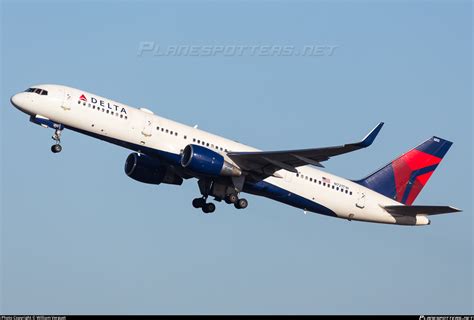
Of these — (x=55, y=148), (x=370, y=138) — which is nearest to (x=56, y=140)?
(x=55, y=148)

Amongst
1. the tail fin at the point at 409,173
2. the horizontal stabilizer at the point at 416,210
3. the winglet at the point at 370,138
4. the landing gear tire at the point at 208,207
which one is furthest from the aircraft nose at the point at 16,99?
the horizontal stabilizer at the point at 416,210

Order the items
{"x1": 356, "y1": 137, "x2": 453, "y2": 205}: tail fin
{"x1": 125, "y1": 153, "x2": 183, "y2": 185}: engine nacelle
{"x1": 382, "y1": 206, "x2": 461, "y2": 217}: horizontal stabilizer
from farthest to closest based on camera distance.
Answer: {"x1": 356, "y1": 137, "x2": 453, "y2": 205}: tail fin
{"x1": 125, "y1": 153, "x2": 183, "y2": 185}: engine nacelle
{"x1": 382, "y1": 206, "x2": 461, "y2": 217}: horizontal stabilizer

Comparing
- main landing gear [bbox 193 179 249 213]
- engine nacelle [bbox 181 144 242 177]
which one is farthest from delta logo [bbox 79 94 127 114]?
main landing gear [bbox 193 179 249 213]

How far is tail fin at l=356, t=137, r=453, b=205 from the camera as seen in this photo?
211ft

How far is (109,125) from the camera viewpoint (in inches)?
2185

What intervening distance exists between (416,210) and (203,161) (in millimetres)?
14169

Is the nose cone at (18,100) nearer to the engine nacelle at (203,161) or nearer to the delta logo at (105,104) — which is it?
the delta logo at (105,104)

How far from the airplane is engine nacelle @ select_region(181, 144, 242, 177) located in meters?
0.06

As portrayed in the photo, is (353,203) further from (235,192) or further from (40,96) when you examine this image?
(40,96)

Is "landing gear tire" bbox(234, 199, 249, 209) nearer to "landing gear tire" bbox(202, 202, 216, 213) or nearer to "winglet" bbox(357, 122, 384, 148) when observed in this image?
"landing gear tire" bbox(202, 202, 216, 213)

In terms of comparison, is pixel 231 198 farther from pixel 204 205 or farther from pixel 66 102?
pixel 66 102

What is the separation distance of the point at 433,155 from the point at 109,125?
22862mm

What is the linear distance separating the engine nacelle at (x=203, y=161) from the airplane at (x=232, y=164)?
0.06m

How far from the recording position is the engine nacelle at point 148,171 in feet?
200
